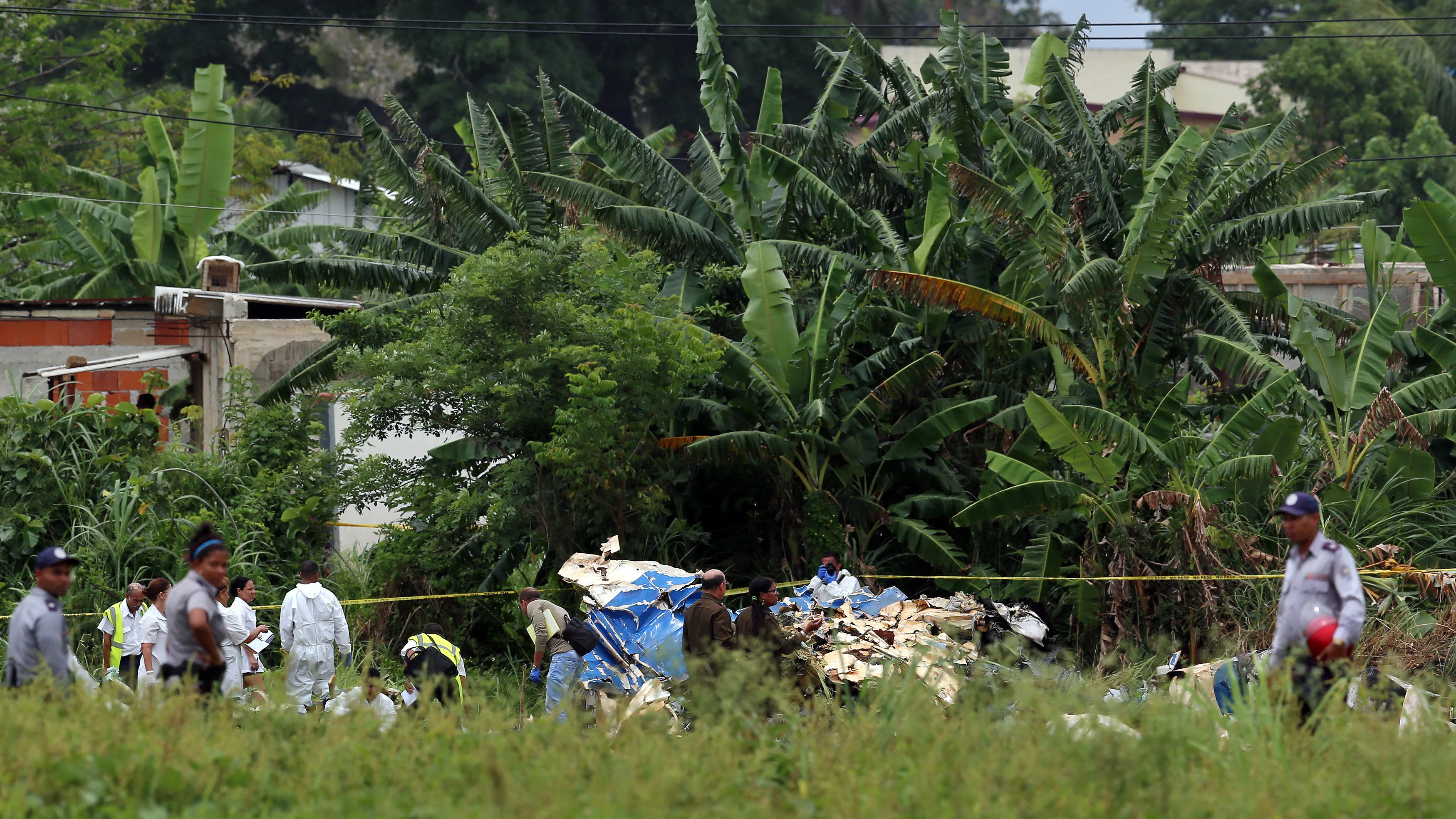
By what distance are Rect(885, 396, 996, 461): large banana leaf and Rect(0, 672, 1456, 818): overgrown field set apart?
24.2 feet

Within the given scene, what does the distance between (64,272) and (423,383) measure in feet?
51.7

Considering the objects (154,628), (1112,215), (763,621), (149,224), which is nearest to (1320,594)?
(763,621)

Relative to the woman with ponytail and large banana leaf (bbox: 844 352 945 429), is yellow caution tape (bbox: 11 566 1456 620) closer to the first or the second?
large banana leaf (bbox: 844 352 945 429)

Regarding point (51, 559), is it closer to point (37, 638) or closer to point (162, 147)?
point (37, 638)

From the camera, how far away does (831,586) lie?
1265cm

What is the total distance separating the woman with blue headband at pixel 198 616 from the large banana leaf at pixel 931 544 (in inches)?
331

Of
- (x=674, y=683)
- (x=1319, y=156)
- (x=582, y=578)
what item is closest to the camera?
(x=674, y=683)

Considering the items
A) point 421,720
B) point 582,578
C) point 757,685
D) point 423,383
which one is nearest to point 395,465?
point 423,383

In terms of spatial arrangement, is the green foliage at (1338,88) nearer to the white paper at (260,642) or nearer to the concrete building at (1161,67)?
the concrete building at (1161,67)

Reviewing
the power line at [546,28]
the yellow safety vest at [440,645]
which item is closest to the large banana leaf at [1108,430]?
the yellow safety vest at [440,645]

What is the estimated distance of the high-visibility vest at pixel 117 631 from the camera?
35.0ft

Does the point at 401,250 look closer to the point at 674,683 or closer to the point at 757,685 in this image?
the point at 674,683

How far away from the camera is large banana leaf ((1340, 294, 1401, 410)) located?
1286 centimetres

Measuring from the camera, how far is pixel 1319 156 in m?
15.1
